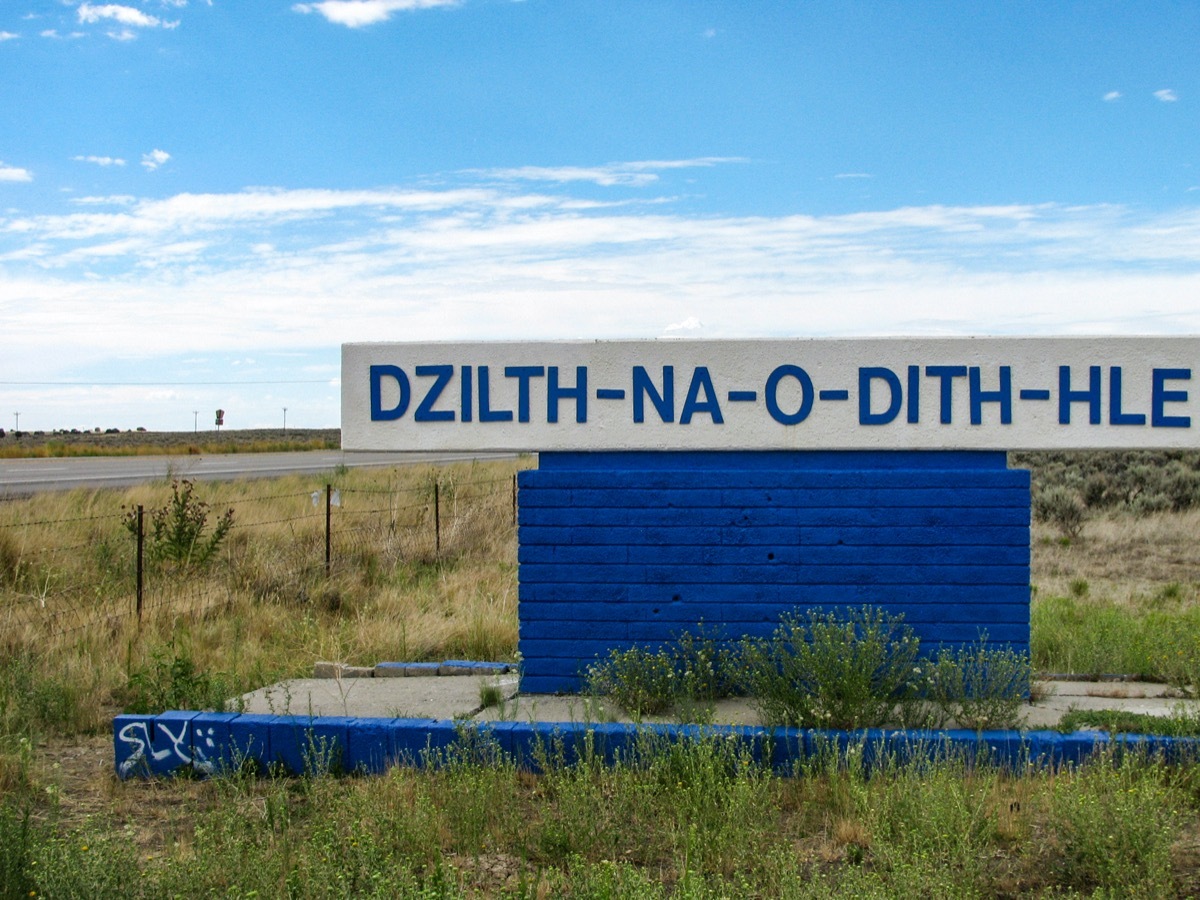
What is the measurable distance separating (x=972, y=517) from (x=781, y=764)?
240 cm

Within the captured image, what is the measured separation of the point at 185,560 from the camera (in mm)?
14164

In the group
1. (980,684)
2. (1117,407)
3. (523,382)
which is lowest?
(980,684)

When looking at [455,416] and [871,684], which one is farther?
[455,416]

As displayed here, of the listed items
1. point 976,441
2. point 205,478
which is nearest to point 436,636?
point 976,441

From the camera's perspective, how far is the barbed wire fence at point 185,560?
11.8 meters

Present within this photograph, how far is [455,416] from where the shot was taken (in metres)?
8.87

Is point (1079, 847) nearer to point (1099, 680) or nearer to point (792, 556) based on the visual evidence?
point (792, 556)

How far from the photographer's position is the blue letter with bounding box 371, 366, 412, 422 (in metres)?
8.91

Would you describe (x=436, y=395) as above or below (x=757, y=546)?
above

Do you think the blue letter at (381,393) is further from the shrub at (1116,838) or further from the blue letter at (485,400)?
the shrub at (1116,838)

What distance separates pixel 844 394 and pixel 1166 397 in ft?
7.59

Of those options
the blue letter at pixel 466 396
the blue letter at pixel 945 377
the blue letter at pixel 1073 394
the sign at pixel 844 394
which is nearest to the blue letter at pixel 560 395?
the sign at pixel 844 394

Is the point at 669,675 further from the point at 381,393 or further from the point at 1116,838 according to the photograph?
the point at 1116,838

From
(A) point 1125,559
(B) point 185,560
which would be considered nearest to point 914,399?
(B) point 185,560
